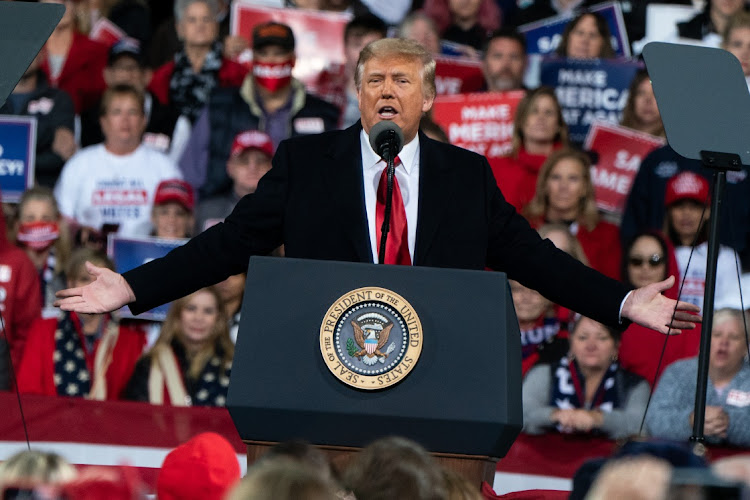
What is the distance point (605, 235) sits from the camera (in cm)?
725

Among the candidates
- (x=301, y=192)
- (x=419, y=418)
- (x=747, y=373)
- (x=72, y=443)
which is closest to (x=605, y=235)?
(x=747, y=373)

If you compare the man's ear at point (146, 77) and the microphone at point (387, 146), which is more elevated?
the man's ear at point (146, 77)

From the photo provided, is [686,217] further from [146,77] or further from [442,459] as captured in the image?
[442,459]

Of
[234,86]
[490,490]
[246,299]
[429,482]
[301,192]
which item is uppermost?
[234,86]

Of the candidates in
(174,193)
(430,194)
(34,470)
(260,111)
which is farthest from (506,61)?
(34,470)

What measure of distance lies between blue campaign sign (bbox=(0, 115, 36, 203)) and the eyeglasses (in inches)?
139

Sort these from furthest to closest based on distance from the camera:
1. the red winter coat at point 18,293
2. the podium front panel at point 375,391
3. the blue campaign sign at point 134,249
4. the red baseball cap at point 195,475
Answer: the blue campaign sign at point 134,249 → the red winter coat at point 18,293 → the podium front panel at point 375,391 → the red baseball cap at point 195,475

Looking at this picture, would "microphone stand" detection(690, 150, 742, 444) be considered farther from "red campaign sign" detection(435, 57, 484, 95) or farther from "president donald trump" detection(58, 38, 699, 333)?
"red campaign sign" detection(435, 57, 484, 95)

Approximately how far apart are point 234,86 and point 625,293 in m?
5.11

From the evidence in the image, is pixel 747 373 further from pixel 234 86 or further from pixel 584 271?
pixel 234 86

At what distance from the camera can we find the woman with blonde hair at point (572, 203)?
720 cm

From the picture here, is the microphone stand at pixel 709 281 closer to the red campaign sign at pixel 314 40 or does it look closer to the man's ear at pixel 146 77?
the red campaign sign at pixel 314 40

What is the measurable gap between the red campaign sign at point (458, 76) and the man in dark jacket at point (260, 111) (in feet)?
2.36

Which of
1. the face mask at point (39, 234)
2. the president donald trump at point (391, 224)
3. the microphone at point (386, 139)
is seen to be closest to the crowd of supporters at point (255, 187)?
the face mask at point (39, 234)
